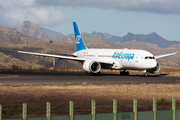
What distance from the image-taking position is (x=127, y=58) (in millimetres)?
40312

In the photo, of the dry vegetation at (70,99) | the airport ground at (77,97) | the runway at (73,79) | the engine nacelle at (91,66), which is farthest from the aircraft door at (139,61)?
the dry vegetation at (70,99)

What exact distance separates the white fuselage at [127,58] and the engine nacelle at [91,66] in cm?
214

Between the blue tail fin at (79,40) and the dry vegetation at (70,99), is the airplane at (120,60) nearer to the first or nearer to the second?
the blue tail fin at (79,40)

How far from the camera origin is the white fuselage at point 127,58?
3825cm

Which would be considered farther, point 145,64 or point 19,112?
point 145,64

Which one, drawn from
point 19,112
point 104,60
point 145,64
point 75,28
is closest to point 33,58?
point 75,28

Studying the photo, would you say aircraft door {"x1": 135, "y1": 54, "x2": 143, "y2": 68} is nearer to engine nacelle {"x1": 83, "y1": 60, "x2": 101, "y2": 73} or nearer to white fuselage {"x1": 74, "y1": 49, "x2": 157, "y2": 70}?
white fuselage {"x1": 74, "y1": 49, "x2": 157, "y2": 70}

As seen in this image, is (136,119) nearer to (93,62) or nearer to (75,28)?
(93,62)

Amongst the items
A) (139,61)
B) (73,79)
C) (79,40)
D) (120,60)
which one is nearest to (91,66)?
(120,60)

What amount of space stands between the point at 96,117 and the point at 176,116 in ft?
9.00

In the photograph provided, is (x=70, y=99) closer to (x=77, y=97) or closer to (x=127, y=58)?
(x=77, y=97)

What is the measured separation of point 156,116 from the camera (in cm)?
892

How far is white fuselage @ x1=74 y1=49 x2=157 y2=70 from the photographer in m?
38.2

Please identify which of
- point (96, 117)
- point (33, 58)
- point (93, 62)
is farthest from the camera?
point (33, 58)
